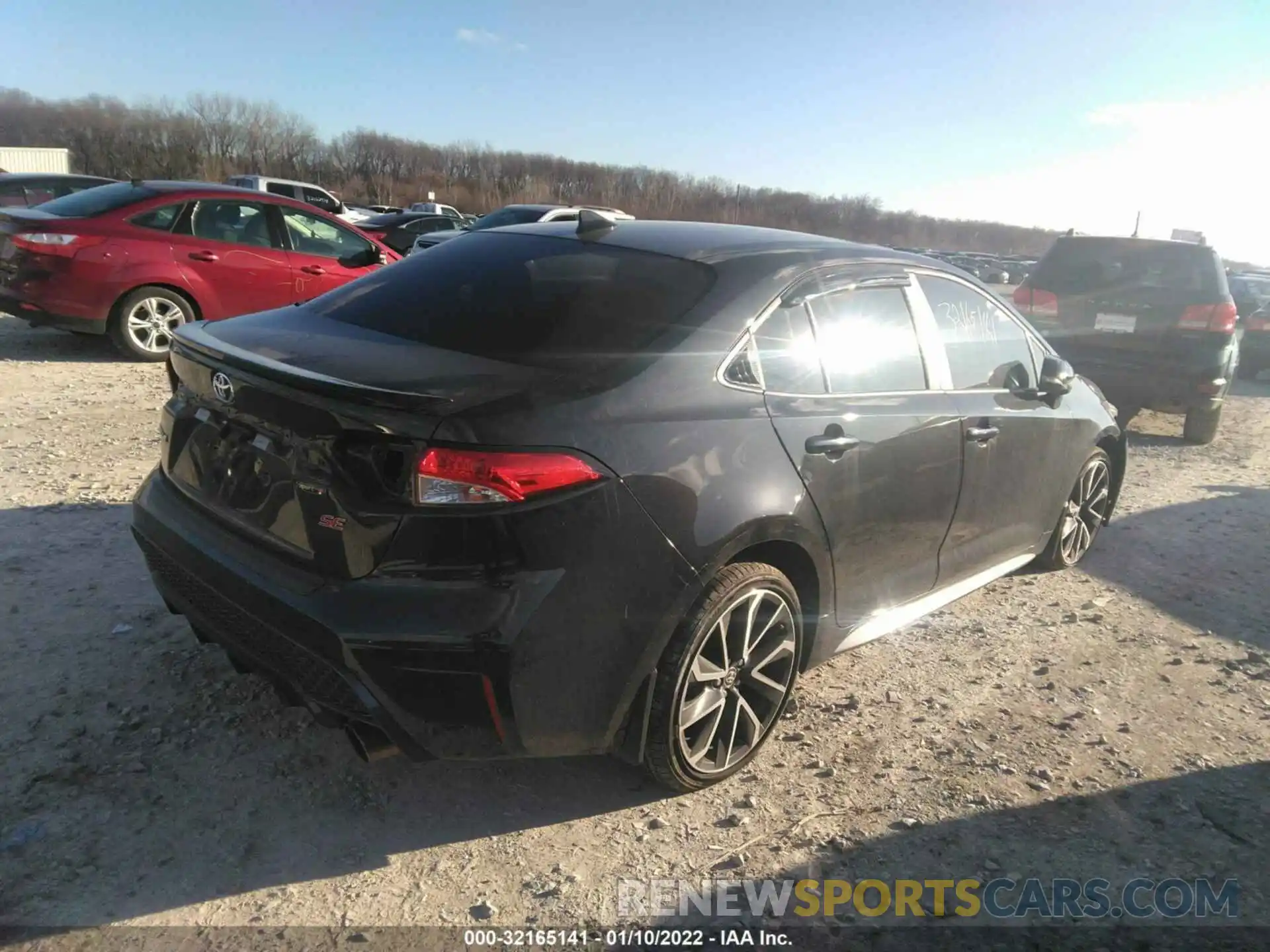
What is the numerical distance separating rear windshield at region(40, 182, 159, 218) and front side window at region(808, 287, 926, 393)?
6.99 m

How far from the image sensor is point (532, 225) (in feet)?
12.3

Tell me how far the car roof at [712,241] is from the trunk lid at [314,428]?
93 cm

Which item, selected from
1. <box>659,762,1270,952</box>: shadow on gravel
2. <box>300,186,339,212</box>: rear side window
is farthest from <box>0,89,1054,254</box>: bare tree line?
<box>659,762,1270,952</box>: shadow on gravel

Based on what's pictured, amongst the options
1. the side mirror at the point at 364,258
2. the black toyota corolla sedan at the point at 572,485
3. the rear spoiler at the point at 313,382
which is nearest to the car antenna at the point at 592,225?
the black toyota corolla sedan at the point at 572,485

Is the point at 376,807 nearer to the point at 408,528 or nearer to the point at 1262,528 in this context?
the point at 408,528

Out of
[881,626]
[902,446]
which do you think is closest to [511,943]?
[881,626]

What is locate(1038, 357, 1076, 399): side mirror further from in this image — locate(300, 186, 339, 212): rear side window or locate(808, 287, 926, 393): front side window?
locate(300, 186, 339, 212): rear side window

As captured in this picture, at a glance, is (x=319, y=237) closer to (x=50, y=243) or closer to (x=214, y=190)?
(x=214, y=190)

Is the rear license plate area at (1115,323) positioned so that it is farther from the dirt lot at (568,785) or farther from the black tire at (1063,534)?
the dirt lot at (568,785)

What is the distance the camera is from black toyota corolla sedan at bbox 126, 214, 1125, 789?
2.23 m

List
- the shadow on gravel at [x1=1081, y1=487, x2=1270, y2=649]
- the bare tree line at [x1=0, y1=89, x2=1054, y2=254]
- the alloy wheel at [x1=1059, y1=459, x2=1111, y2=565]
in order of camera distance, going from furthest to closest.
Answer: the bare tree line at [x1=0, y1=89, x2=1054, y2=254] < the alloy wheel at [x1=1059, y1=459, x2=1111, y2=565] < the shadow on gravel at [x1=1081, y1=487, x2=1270, y2=649]

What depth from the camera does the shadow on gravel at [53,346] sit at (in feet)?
26.5

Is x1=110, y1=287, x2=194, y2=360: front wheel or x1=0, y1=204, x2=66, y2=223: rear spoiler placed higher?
x1=0, y1=204, x2=66, y2=223: rear spoiler

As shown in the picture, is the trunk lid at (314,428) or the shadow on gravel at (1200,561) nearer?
the trunk lid at (314,428)
